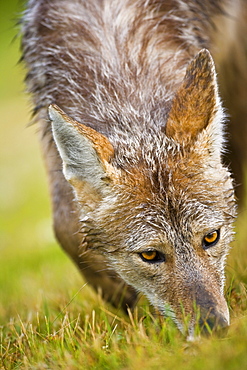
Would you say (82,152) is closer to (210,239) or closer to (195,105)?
(195,105)

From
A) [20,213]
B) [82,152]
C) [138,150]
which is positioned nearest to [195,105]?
[138,150]

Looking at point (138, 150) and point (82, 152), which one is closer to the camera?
point (82, 152)

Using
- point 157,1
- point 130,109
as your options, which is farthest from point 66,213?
point 157,1

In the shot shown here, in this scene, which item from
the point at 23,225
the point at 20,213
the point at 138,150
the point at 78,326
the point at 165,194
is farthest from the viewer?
the point at 20,213

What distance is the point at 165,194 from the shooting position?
4145 mm

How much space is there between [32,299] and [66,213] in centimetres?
144

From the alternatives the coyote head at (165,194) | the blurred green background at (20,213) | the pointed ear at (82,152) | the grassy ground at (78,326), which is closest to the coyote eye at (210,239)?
the coyote head at (165,194)

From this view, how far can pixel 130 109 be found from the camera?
4852mm

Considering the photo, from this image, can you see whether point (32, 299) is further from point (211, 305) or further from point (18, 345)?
point (211, 305)

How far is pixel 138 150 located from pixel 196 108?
22.9 inches

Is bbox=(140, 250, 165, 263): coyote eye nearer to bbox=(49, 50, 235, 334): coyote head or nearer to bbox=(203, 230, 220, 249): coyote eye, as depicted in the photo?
bbox=(49, 50, 235, 334): coyote head

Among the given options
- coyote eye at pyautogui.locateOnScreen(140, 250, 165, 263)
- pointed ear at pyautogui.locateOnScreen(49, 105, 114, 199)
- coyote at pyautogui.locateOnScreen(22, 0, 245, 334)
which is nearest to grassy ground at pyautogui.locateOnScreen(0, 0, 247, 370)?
coyote at pyautogui.locateOnScreen(22, 0, 245, 334)

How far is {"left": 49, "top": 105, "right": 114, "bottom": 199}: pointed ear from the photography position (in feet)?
13.5

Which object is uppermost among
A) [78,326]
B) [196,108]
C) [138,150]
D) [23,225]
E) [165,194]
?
[196,108]
